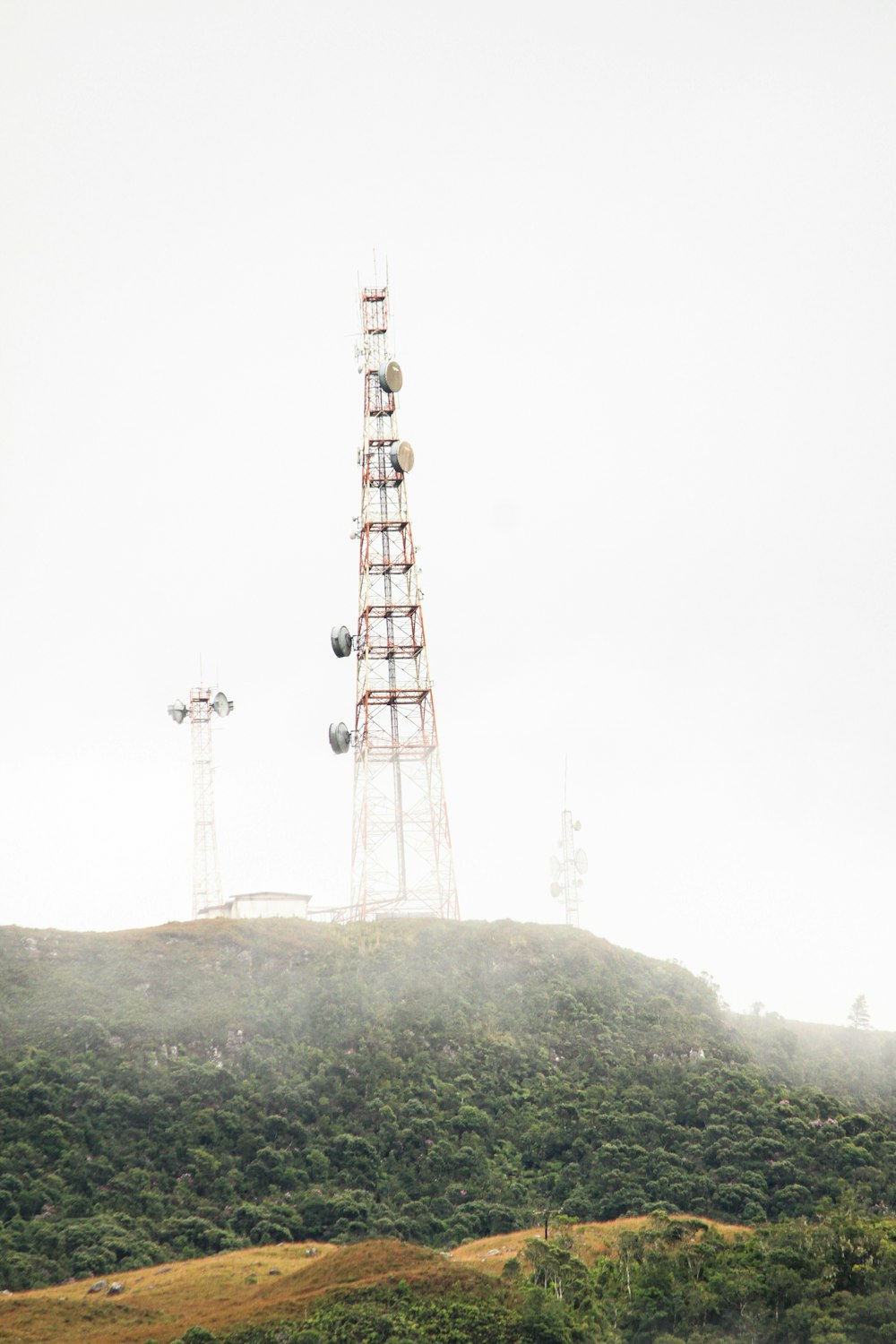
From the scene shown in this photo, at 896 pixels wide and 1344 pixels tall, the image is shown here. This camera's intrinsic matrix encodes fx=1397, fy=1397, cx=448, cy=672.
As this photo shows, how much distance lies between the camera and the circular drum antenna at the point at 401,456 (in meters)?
56.8

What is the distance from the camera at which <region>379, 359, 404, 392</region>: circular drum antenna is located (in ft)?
187

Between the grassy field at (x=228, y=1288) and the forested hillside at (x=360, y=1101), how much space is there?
1.79 meters

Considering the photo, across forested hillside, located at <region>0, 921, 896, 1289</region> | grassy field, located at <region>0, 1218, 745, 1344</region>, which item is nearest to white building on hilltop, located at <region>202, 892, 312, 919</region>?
forested hillside, located at <region>0, 921, 896, 1289</region>

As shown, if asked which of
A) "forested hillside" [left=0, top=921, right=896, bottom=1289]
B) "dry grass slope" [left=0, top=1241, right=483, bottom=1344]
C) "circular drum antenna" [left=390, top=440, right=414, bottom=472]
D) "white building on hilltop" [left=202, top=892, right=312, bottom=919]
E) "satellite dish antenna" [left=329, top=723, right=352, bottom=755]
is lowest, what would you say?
"dry grass slope" [left=0, top=1241, right=483, bottom=1344]

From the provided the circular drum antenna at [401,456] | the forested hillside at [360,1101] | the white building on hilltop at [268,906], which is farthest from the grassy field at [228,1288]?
the circular drum antenna at [401,456]

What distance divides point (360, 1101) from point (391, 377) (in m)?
28.4

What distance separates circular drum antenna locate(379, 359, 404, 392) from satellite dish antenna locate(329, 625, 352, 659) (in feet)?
33.2

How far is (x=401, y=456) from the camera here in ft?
186

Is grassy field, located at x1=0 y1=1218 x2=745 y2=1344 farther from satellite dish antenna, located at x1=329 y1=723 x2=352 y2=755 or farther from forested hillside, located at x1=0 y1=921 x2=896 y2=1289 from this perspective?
satellite dish antenna, located at x1=329 y1=723 x2=352 y2=755

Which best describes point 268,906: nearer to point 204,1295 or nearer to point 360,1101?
point 360,1101

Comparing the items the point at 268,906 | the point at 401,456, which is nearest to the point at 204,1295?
the point at 268,906

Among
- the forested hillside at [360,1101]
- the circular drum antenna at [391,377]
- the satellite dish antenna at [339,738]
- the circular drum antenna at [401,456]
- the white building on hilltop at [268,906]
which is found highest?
the circular drum antenna at [391,377]

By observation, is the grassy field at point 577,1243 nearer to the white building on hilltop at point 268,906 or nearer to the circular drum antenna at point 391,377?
the white building on hilltop at point 268,906

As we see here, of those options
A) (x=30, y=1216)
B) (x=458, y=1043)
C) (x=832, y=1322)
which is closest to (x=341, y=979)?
(x=458, y=1043)
